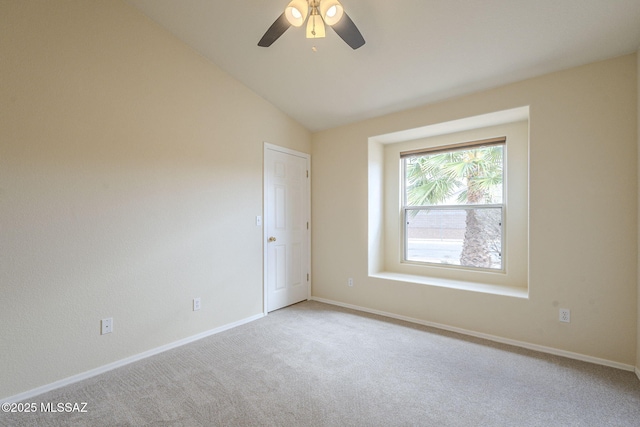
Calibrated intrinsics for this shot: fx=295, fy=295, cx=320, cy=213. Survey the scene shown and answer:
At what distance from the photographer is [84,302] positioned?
228 cm

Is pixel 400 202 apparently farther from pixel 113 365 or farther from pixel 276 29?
pixel 113 365

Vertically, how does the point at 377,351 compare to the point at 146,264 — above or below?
below

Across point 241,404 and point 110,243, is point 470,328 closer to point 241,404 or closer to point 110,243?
point 241,404

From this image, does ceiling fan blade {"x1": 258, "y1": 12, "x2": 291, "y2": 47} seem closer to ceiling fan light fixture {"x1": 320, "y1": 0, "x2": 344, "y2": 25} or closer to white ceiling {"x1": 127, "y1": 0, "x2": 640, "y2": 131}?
ceiling fan light fixture {"x1": 320, "y1": 0, "x2": 344, "y2": 25}

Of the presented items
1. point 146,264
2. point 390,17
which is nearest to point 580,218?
point 390,17

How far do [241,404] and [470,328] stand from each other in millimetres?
2332

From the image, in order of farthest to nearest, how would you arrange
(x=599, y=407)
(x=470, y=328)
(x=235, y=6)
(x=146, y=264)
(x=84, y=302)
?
1. (x=470, y=328)
2. (x=146, y=264)
3. (x=235, y=6)
4. (x=84, y=302)
5. (x=599, y=407)

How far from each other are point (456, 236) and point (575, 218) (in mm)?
1255

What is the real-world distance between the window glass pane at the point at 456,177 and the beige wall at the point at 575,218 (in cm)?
65

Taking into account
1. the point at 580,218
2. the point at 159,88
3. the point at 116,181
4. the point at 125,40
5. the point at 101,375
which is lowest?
the point at 101,375

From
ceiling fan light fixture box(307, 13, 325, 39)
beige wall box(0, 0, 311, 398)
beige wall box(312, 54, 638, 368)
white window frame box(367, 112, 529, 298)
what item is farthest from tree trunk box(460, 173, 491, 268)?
beige wall box(0, 0, 311, 398)

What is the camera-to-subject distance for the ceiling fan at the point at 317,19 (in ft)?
5.84

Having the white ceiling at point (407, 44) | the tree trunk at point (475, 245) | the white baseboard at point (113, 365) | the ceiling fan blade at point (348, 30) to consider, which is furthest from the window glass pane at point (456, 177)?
the white baseboard at point (113, 365)

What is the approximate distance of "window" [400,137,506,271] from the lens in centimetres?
338
